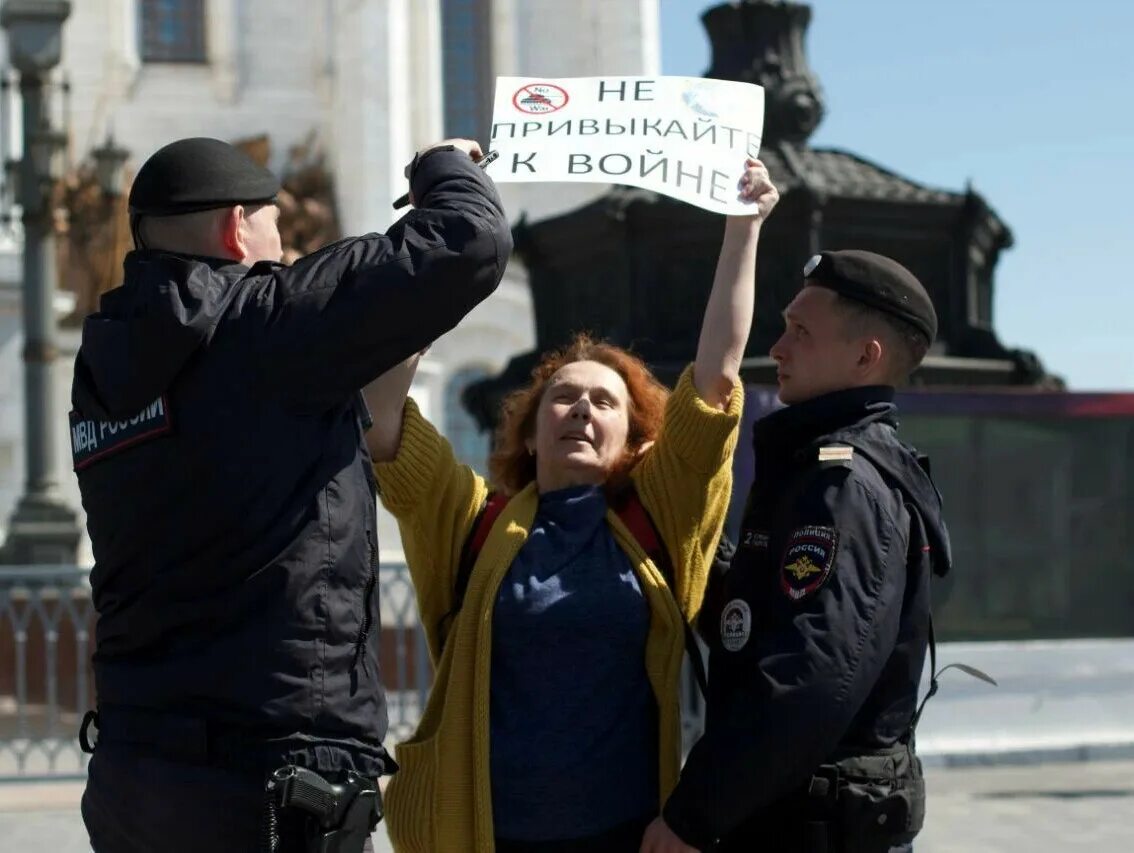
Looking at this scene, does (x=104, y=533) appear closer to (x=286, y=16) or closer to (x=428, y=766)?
(x=428, y=766)

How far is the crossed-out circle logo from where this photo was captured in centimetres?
346

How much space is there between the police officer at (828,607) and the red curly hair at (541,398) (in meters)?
0.36

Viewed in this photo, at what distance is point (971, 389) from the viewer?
824cm

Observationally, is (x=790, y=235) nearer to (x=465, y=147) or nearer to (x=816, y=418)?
(x=816, y=418)

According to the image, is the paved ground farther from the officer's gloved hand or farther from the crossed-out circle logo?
the officer's gloved hand

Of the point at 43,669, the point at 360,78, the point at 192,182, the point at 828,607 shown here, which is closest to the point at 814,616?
the point at 828,607

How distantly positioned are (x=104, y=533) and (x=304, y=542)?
342 millimetres

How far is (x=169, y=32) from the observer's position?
32.5 m

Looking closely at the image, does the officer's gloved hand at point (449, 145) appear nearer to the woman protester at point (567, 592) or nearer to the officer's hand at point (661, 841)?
the woman protester at point (567, 592)

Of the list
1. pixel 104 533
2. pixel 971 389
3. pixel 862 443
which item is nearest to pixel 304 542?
pixel 104 533

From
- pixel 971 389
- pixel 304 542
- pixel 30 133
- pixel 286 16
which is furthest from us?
pixel 286 16

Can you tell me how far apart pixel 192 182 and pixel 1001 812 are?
5.56m

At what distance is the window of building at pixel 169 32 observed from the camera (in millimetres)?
32344

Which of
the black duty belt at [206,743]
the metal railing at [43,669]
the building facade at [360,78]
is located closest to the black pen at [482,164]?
the black duty belt at [206,743]
